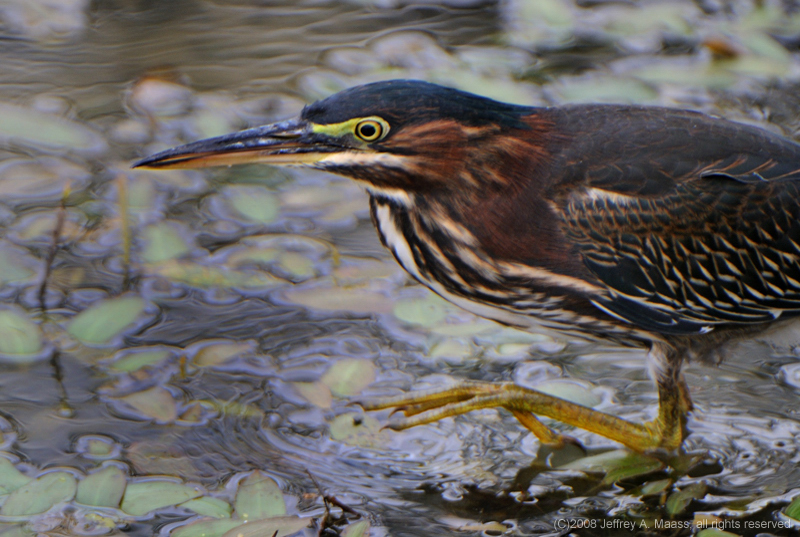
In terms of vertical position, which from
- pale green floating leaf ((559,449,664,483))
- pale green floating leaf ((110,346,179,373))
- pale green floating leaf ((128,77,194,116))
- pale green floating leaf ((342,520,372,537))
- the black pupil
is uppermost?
the black pupil

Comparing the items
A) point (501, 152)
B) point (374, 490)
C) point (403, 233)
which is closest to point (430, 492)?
point (374, 490)

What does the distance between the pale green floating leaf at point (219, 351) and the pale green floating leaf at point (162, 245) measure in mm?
597

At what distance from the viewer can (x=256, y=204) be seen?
558 cm

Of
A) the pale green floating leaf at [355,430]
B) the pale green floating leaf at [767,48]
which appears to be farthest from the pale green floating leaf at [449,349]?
the pale green floating leaf at [767,48]

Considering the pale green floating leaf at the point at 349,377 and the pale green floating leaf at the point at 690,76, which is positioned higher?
the pale green floating leaf at the point at 690,76

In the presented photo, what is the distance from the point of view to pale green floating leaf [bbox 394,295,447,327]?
5.08 m

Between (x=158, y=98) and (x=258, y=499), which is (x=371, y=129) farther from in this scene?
(x=158, y=98)

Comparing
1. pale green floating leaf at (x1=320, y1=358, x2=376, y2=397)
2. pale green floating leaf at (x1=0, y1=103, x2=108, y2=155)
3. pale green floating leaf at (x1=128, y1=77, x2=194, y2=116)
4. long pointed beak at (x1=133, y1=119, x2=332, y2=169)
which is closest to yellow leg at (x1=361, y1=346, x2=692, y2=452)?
pale green floating leaf at (x1=320, y1=358, x2=376, y2=397)

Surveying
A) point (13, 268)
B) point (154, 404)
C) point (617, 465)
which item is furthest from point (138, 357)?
point (617, 465)

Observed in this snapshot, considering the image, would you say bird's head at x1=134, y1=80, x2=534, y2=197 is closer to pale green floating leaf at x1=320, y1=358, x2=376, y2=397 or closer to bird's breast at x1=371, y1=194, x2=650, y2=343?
bird's breast at x1=371, y1=194, x2=650, y2=343

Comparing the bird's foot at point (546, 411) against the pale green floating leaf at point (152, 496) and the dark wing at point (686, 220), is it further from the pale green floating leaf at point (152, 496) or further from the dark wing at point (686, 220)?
the pale green floating leaf at point (152, 496)

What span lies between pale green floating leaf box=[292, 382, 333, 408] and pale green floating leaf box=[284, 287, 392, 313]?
59 centimetres

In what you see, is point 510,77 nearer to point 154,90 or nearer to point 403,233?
point 154,90

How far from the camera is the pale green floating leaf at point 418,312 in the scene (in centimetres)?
508
